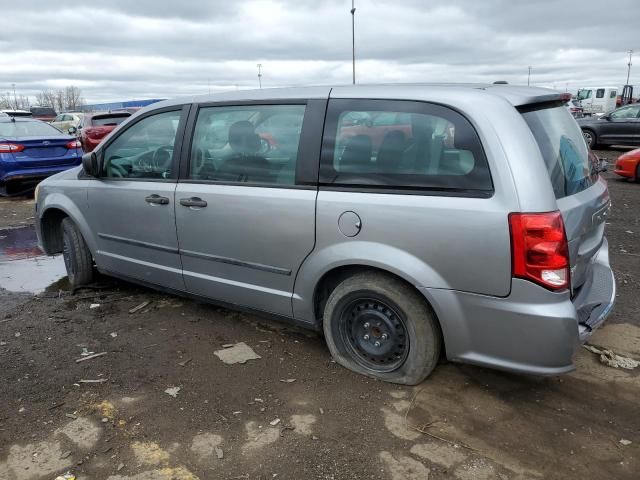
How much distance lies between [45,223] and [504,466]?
Result: 4618mm

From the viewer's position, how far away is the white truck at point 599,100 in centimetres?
4206

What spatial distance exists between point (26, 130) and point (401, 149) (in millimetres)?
9894

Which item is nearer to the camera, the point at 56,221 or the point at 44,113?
the point at 56,221

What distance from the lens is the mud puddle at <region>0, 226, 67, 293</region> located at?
17.6ft

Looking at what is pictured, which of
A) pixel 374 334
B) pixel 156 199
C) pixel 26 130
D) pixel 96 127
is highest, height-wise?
pixel 26 130

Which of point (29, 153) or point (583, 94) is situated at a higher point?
point (583, 94)

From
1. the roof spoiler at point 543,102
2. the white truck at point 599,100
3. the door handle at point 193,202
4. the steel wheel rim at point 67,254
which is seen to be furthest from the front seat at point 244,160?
the white truck at point 599,100

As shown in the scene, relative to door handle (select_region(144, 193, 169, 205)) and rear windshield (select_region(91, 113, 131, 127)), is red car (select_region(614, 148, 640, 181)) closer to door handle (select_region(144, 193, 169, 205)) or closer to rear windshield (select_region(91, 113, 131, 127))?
door handle (select_region(144, 193, 169, 205))

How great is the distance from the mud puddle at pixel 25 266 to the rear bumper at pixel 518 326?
4.05m

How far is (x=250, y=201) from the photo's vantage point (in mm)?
3496

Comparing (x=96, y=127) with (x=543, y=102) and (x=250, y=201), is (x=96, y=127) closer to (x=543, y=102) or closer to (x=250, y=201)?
(x=250, y=201)

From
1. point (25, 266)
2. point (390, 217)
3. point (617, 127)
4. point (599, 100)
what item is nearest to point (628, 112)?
point (617, 127)

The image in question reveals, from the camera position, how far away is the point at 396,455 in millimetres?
2641

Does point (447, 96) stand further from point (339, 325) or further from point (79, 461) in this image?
point (79, 461)
